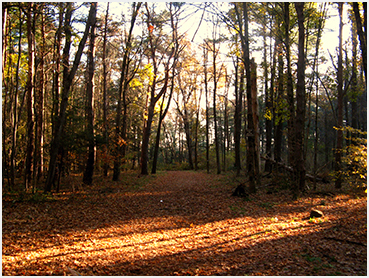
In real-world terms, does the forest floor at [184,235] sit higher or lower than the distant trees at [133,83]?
lower

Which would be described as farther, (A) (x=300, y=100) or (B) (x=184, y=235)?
(A) (x=300, y=100)

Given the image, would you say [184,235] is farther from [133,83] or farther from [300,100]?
[133,83]

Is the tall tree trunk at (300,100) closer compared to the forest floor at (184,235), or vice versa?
the forest floor at (184,235)

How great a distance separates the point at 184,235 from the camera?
6.08 metres

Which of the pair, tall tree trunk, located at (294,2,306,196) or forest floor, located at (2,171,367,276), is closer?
forest floor, located at (2,171,367,276)

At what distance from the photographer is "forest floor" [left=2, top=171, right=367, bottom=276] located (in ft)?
14.0

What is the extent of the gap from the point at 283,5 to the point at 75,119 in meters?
9.82

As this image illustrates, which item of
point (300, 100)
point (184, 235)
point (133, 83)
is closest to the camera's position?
point (184, 235)

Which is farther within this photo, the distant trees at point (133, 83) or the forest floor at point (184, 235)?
the distant trees at point (133, 83)

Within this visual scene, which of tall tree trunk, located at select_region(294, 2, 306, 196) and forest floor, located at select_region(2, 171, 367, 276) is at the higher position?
tall tree trunk, located at select_region(294, 2, 306, 196)

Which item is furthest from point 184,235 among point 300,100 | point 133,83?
point 133,83

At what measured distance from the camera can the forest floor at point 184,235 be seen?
168 inches

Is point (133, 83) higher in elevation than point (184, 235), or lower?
higher

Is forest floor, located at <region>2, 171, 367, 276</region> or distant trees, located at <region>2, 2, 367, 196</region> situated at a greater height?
distant trees, located at <region>2, 2, 367, 196</region>
